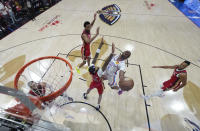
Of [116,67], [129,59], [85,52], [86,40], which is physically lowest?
[129,59]

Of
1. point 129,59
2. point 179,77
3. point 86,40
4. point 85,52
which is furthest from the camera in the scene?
point 129,59

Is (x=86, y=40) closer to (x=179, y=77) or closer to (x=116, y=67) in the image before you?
(x=116, y=67)

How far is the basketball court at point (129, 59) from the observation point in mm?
3184

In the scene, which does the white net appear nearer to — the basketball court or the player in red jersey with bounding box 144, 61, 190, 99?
the basketball court

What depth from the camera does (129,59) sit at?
4.98 meters

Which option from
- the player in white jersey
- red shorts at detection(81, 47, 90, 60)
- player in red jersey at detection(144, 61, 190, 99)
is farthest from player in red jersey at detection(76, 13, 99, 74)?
player in red jersey at detection(144, 61, 190, 99)

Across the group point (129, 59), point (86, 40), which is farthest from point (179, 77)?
point (86, 40)

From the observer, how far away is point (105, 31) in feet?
22.2

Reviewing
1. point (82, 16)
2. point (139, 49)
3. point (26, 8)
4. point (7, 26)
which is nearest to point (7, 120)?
point (139, 49)

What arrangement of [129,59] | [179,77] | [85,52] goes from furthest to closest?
[129,59] < [85,52] < [179,77]

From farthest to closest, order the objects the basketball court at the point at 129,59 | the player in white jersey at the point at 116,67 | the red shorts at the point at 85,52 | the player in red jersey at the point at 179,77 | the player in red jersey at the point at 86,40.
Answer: the red shorts at the point at 85,52 < the player in red jersey at the point at 86,40 < the basketball court at the point at 129,59 < the player in red jersey at the point at 179,77 < the player in white jersey at the point at 116,67

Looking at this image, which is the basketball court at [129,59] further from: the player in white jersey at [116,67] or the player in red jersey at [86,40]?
the player in white jersey at [116,67]

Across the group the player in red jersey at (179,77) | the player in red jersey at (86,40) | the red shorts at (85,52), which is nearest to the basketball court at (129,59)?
the player in red jersey at (86,40)

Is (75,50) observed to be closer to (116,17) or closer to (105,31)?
(105,31)
